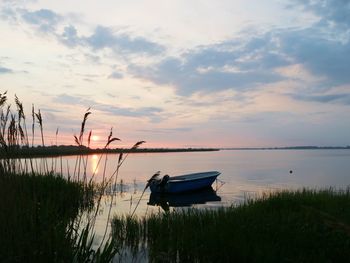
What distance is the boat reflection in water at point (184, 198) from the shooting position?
26.0 meters

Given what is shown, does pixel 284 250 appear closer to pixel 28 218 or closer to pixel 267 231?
pixel 267 231

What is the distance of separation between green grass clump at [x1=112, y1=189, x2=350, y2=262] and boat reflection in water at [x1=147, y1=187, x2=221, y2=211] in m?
12.3

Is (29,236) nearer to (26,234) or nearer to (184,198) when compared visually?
(26,234)

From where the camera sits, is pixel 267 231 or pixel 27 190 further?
pixel 267 231

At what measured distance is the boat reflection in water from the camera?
26.0 meters

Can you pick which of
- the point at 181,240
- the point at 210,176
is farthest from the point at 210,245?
the point at 210,176

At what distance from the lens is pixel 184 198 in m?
29.0

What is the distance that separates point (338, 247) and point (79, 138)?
670 centimetres

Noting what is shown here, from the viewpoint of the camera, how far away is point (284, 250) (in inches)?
352

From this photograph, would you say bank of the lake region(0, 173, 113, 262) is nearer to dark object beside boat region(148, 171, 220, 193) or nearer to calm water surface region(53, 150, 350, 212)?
calm water surface region(53, 150, 350, 212)

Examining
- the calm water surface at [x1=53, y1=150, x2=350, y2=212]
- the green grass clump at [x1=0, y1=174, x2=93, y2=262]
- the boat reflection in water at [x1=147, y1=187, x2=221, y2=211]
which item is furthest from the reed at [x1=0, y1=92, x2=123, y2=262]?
the boat reflection in water at [x1=147, y1=187, x2=221, y2=211]

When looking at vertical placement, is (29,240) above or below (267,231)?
above

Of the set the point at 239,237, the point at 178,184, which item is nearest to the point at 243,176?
the point at 178,184

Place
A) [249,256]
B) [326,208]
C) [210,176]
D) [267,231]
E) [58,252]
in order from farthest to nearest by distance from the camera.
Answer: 1. [210,176]
2. [326,208]
3. [267,231]
4. [249,256]
5. [58,252]
